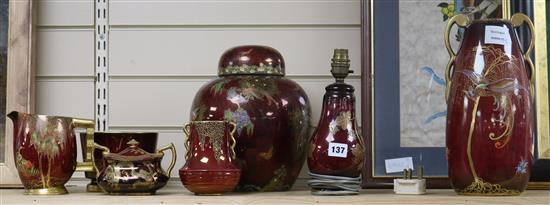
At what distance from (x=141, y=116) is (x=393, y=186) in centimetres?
48

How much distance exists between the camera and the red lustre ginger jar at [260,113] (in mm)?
1272

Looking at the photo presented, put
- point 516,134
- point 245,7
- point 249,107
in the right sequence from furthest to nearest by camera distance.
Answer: point 245,7 < point 249,107 < point 516,134

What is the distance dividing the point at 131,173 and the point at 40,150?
5.9 inches

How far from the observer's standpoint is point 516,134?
3.83ft

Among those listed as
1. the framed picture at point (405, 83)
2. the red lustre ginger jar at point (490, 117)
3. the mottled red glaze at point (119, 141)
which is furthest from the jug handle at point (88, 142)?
the red lustre ginger jar at point (490, 117)

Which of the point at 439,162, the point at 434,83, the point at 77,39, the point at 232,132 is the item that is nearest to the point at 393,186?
the point at 439,162

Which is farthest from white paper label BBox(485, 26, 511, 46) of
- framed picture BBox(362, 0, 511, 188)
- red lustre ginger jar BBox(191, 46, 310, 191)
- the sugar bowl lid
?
the sugar bowl lid

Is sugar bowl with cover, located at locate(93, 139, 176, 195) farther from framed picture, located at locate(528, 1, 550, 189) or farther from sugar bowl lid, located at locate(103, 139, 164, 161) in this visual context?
framed picture, located at locate(528, 1, 550, 189)

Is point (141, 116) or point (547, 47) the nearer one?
point (547, 47)

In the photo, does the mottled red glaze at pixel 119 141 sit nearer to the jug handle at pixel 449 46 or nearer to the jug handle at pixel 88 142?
the jug handle at pixel 88 142

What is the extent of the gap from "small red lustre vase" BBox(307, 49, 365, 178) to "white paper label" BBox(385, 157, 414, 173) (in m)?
0.17

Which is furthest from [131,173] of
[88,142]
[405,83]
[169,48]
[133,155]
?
[405,83]

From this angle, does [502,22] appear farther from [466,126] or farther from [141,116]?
[141,116]

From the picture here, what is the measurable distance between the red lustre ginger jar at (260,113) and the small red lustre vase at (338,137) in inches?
2.9
